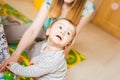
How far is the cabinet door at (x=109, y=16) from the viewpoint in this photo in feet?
5.34

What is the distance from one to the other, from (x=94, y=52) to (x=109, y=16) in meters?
0.43

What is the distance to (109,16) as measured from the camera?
5.49 ft

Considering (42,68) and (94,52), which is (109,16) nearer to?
(94,52)

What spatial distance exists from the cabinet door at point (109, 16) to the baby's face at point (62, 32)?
1052 mm

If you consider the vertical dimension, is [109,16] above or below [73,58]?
above

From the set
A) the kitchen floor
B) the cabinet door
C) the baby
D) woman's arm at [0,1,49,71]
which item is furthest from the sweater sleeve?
the cabinet door

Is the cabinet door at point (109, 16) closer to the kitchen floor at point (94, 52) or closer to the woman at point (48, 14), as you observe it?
the kitchen floor at point (94, 52)

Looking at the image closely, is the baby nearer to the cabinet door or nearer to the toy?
the toy

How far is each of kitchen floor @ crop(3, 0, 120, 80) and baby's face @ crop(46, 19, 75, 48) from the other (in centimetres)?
49

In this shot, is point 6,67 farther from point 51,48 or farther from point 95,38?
point 95,38

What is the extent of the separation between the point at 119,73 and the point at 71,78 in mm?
353

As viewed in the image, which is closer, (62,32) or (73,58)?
(62,32)

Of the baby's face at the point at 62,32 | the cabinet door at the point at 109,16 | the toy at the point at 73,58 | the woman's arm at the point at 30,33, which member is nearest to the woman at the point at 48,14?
the woman's arm at the point at 30,33

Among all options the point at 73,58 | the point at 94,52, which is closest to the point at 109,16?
the point at 94,52
